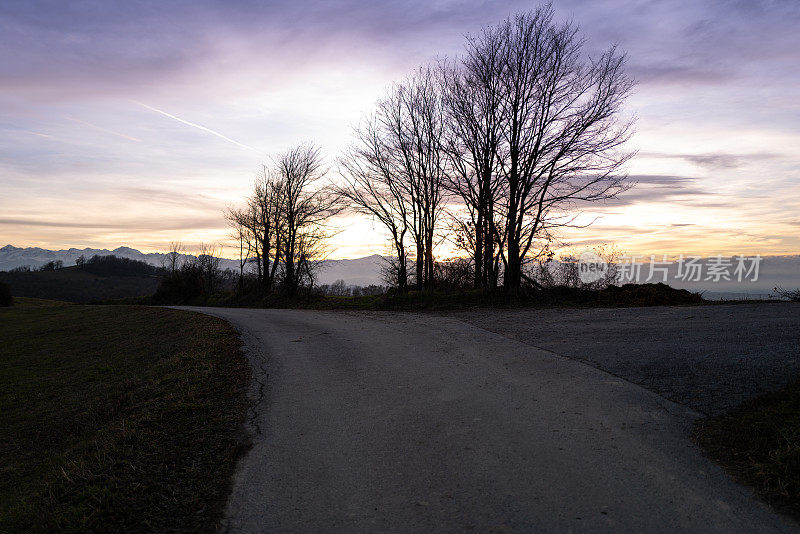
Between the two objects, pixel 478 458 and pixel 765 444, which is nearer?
pixel 765 444

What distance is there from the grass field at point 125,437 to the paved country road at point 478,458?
408 millimetres

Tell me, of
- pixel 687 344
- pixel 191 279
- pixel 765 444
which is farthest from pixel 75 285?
pixel 765 444

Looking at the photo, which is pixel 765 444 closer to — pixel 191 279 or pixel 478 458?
pixel 478 458

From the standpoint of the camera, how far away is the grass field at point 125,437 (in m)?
3.50

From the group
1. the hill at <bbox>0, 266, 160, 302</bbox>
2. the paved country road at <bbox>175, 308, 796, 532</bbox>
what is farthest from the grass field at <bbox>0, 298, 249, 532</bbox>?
the hill at <bbox>0, 266, 160, 302</bbox>

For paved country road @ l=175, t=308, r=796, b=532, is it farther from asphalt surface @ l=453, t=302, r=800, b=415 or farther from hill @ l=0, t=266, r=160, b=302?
hill @ l=0, t=266, r=160, b=302

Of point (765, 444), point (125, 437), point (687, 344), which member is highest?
point (687, 344)

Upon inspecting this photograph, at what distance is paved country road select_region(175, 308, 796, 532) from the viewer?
3162mm

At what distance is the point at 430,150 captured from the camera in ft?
68.0

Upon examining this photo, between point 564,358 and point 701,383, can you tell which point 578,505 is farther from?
point 564,358

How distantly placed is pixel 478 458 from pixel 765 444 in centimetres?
259

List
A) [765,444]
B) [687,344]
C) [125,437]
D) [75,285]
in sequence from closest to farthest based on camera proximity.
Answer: [765,444] < [125,437] < [687,344] < [75,285]

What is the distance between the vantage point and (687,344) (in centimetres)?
750

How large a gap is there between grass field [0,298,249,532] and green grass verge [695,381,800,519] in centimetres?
427
